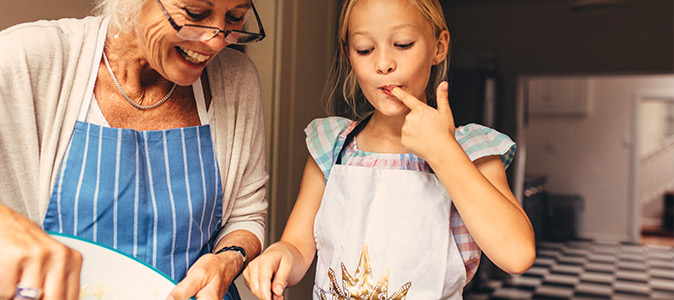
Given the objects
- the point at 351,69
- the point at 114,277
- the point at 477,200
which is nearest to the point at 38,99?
the point at 114,277

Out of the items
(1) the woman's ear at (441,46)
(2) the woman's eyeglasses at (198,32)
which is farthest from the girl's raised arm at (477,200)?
(2) the woman's eyeglasses at (198,32)

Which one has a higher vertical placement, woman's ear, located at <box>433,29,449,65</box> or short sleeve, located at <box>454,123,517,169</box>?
woman's ear, located at <box>433,29,449,65</box>

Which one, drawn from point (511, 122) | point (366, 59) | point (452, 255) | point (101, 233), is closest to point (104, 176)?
point (101, 233)

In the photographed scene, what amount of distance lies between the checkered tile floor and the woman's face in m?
3.84

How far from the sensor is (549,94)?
7.84 meters

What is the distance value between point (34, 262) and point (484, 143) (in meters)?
0.63

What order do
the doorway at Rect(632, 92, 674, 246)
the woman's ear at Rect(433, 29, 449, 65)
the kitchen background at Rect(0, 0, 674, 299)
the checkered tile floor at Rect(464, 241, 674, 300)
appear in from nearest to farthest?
the woman's ear at Rect(433, 29, 449, 65) → the kitchen background at Rect(0, 0, 674, 299) → the checkered tile floor at Rect(464, 241, 674, 300) → the doorway at Rect(632, 92, 674, 246)

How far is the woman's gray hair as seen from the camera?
78cm

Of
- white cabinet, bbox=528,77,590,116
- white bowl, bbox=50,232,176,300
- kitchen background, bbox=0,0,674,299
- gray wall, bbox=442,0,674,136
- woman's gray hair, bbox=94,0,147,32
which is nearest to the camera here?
white bowl, bbox=50,232,176,300

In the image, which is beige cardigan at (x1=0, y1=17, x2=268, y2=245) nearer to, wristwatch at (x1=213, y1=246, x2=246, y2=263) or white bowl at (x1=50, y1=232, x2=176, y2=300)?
white bowl at (x1=50, y1=232, x2=176, y2=300)

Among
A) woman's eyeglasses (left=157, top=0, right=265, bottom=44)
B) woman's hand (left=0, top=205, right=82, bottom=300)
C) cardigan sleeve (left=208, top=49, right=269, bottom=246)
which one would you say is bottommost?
woman's hand (left=0, top=205, right=82, bottom=300)

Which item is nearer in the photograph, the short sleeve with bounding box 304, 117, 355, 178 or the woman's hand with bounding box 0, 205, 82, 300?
the woman's hand with bounding box 0, 205, 82, 300

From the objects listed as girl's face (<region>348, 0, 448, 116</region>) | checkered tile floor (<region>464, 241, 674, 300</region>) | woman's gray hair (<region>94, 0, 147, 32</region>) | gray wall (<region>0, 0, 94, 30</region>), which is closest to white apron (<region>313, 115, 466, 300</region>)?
girl's face (<region>348, 0, 448, 116</region>)

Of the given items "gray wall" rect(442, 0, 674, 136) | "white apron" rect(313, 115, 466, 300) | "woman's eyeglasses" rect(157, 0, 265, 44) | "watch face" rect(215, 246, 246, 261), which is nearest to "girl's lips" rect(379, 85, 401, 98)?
"white apron" rect(313, 115, 466, 300)
